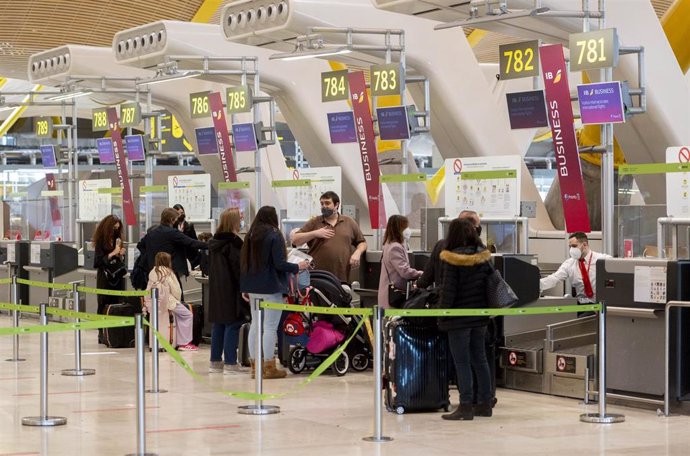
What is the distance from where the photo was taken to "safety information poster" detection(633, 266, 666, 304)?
888 cm

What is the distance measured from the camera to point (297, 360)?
449 inches

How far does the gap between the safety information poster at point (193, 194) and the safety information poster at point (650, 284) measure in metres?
7.89

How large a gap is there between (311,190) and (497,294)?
6.05 metres

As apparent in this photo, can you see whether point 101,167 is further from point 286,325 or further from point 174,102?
point 286,325

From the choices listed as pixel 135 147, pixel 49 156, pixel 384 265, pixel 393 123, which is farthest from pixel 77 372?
pixel 49 156

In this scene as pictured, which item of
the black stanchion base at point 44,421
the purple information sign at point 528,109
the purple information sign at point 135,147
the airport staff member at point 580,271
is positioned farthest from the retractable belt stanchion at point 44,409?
the purple information sign at point 135,147

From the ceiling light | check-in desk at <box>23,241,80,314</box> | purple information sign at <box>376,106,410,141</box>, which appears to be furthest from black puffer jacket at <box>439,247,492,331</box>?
check-in desk at <box>23,241,80,314</box>

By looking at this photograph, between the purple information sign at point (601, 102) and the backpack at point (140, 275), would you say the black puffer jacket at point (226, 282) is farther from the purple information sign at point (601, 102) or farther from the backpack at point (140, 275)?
the purple information sign at point (601, 102)

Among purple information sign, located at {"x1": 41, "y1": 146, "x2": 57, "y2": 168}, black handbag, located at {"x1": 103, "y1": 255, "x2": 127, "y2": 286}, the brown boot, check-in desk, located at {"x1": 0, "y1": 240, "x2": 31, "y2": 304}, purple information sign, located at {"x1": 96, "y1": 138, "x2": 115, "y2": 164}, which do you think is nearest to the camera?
the brown boot

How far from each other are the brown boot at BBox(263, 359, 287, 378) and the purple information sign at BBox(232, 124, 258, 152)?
4.93m

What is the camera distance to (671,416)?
8.77 meters

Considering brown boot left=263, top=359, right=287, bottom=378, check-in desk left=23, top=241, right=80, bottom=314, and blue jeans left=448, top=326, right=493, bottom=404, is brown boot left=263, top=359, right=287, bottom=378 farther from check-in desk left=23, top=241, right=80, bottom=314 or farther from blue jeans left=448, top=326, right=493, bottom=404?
check-in desk left=23, top=241, right=80, bottom=314

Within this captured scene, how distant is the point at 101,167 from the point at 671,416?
29.1 m

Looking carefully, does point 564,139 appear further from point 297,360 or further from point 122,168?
point 122,168
